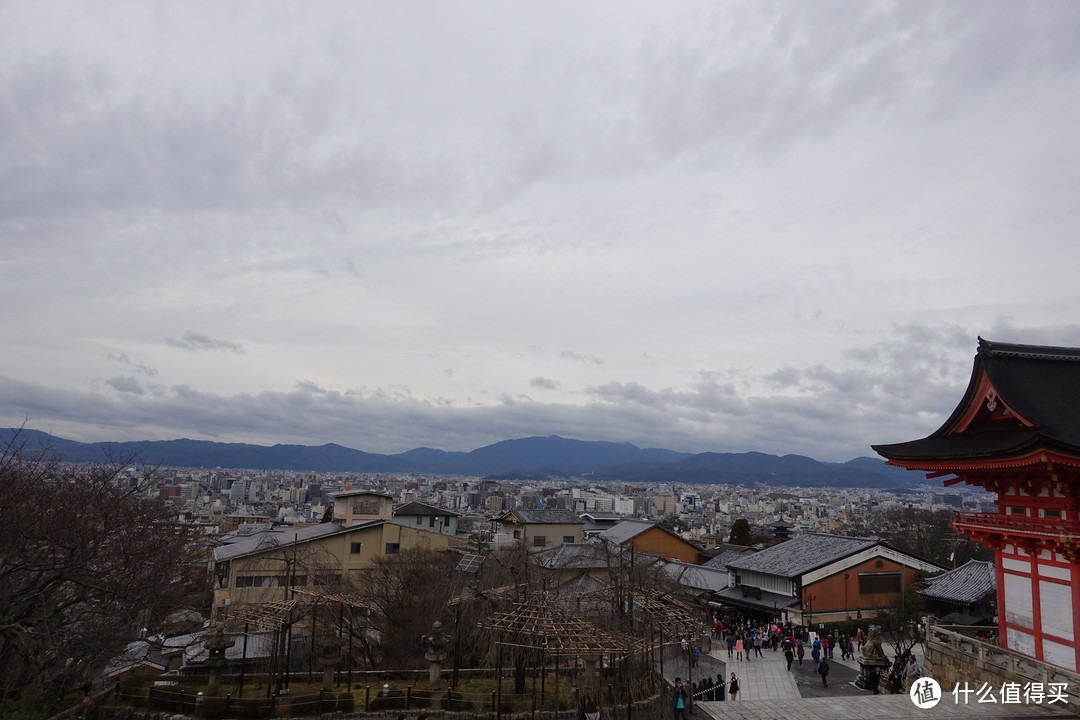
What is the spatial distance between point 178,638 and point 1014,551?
30.0m

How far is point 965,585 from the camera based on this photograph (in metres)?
32.4

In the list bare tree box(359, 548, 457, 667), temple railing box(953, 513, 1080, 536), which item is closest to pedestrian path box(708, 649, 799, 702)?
temple railing box(953, 513, 1080, 536)

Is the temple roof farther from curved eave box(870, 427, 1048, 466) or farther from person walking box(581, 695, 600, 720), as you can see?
person walking box(581, 695, 600, 720)

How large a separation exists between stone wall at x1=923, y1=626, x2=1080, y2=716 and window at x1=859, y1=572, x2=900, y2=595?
18.8 metres

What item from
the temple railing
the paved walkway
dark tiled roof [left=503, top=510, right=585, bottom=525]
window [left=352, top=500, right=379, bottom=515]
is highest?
the temple railing

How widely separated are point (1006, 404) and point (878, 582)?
25.3 meters

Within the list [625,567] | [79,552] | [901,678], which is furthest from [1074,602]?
[79,552]

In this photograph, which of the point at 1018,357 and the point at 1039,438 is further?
the point at 1018,357

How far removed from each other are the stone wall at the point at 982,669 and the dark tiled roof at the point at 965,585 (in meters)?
14.5

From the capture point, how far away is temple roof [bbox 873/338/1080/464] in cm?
1638

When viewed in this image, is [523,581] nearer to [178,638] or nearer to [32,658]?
[32,658]

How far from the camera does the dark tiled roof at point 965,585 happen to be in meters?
31.2

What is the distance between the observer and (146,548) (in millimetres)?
17141

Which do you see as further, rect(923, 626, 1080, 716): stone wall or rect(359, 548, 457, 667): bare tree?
rect(359, 548, 457, 667): bare tree
